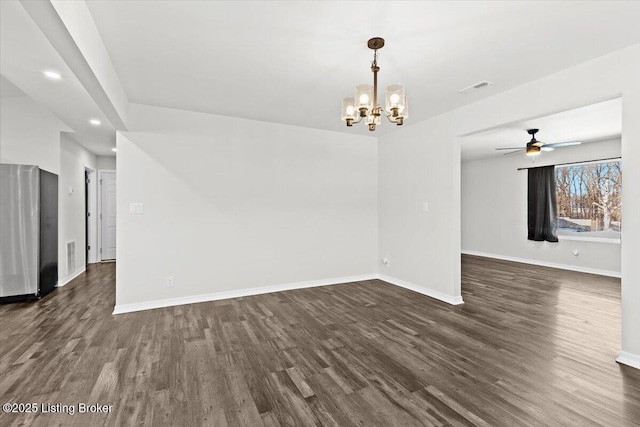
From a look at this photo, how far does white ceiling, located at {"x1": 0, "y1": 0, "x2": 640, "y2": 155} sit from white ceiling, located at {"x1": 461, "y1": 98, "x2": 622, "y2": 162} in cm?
117

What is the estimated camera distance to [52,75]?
2.99 metres

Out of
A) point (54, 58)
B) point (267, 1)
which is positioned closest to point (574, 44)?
point (267, 1)

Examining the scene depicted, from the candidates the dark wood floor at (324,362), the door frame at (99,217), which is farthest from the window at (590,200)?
the door frame at (99,217)

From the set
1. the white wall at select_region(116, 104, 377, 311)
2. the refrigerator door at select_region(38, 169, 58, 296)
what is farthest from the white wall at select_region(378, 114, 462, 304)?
the refrigerator door at select_region(38, 169, 58, 296)

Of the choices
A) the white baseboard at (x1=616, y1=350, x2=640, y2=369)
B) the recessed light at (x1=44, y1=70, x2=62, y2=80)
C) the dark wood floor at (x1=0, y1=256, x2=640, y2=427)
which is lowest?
the dark wood floor at (x1=0, y1=256, x2=640, y2=427)

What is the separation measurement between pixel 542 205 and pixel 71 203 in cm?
947

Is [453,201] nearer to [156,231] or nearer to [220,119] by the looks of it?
[220,119]

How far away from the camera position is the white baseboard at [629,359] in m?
2.37

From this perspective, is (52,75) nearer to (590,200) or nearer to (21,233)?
(21,233)

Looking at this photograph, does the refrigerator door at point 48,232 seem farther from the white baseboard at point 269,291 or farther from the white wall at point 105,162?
the white wall at point 105,162

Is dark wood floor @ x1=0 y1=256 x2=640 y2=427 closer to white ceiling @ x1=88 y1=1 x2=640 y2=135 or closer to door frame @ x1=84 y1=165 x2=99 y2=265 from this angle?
white ceiling @ x1=88 y1=1 x2=640 y2=135

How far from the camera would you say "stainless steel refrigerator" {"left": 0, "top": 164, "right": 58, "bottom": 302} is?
401cm

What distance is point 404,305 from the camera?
Result: 387 cm

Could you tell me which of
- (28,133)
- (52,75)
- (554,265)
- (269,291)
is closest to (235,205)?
(269,291)
